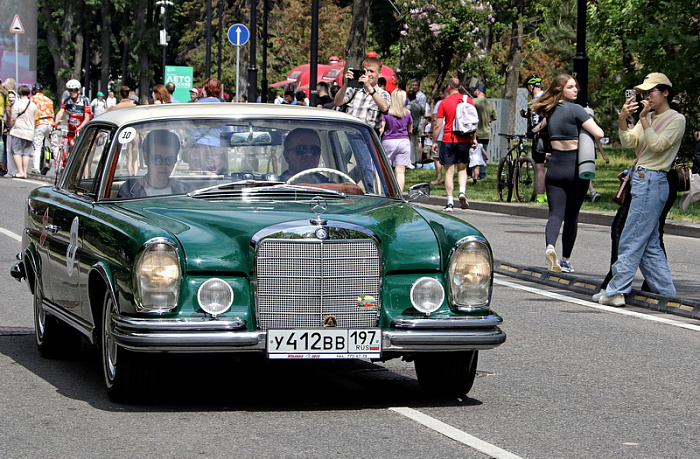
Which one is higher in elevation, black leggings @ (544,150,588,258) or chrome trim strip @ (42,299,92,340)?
black leggings @ (544,150,588,258)

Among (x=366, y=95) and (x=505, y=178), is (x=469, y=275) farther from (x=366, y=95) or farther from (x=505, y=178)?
(x=505, y=178)

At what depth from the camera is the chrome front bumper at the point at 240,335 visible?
6.32m

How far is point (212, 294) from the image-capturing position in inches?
254

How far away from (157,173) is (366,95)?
1047cm

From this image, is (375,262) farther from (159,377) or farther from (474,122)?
(474,122)

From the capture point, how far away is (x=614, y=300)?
1138 centimetres

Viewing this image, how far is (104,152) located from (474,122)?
13814 millimetres

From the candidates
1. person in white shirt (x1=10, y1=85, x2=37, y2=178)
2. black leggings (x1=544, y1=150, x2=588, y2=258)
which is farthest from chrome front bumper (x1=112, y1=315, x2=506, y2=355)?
person in white shirt (x1=10, y1=85, x2=37, y2=178)

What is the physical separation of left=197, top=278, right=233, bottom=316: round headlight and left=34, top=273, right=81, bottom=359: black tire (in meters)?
2.02

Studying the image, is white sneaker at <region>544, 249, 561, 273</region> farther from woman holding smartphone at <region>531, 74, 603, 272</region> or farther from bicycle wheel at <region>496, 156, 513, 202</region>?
bicycle wheel at <region>496, 156, 513, 202</region>

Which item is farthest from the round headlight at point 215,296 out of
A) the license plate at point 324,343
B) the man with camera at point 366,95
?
the man with camera at point 366,95

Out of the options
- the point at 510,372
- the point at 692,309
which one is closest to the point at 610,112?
the point at 692,309

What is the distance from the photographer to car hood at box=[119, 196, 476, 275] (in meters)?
6.48

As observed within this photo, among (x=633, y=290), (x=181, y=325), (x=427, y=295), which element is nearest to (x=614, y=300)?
(x=633, y=290)
